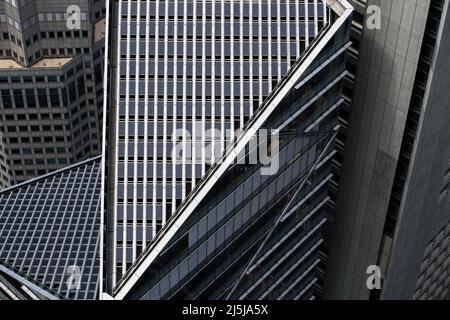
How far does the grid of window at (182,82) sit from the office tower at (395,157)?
10469 mm

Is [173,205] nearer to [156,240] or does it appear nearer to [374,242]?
[156,240]

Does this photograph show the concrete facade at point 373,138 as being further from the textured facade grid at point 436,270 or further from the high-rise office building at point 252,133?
the textured facade grid at point 436,270

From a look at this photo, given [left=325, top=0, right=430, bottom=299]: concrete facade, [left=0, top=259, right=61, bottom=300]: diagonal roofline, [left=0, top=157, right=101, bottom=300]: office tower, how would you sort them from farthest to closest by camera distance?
[left=0, top=157, right=101, bottom=300]: office tower
[left=0, top=259, right=61, bottom=300]: diagonal roofline
[left=325, top=0, right=430, bottom=299]: concrete facade

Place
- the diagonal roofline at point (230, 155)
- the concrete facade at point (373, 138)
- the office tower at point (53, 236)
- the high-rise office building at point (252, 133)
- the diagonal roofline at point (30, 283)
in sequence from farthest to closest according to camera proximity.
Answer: the office tower at point (53, 236), the diagonal roofline at point (30, 283), the concrete facade at point (373, 138), the high-rise office building at point (252, 133), the diagonal roofline at point (230, 155)

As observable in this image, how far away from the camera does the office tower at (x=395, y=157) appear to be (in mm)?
119312

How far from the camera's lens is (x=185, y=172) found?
115938 mm

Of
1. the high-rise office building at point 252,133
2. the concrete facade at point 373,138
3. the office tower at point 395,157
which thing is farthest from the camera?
the concrete facade at point 373,138

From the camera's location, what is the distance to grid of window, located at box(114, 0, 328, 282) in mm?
115625

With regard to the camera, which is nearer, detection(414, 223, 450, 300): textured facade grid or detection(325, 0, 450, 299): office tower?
detection(325, 0, 450, 299): office tower

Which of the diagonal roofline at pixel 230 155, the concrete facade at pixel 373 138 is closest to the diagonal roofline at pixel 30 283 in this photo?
the diagonal roofline at pixel 230 155

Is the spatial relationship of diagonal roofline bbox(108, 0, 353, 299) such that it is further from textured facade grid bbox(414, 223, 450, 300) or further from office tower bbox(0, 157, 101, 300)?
textured facade grid bbox(414, 223, 450, 300)

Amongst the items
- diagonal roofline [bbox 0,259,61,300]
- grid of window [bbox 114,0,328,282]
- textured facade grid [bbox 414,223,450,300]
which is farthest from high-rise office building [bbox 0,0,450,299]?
textured facade grid [bbox 414,223,450,300]

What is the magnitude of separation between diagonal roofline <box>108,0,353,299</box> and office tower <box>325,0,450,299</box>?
764 centimetres

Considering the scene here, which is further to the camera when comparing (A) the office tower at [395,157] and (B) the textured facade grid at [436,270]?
(B) the textured facade grid at [436,270]
